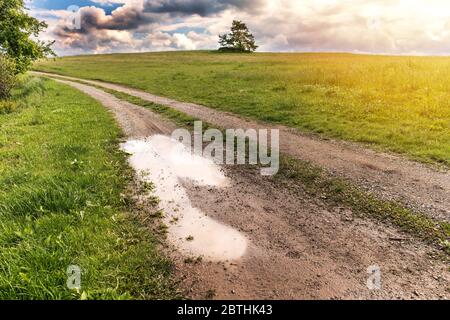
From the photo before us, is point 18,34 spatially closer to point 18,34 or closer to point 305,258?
point 18,34

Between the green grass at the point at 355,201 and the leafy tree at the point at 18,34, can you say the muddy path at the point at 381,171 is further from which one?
the leafy tree at the point at 18,34

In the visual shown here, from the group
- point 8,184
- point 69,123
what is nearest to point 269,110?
point 69,123

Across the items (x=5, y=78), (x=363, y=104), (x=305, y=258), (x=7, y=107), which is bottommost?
(x=305, y=258)

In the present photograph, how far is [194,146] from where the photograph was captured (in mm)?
12398

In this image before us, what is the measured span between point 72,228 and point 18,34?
28.6 m

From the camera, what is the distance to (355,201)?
7.62 meters

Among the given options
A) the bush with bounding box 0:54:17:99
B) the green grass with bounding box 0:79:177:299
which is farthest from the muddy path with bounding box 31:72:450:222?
the bush with bounding box 0:54:17:99

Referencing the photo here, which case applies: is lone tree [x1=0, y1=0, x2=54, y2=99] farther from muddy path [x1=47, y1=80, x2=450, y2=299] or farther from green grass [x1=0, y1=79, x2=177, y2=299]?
muddy path [x1=47, y1=80, x2=450, y2=299]

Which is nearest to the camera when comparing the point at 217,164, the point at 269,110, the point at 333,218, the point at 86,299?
the point at 86,299

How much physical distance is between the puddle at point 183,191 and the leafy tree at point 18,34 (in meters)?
20.9

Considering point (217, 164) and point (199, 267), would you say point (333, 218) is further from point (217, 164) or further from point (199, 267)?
point (217, 164)

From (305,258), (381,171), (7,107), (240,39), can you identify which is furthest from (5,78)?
(240,39)
